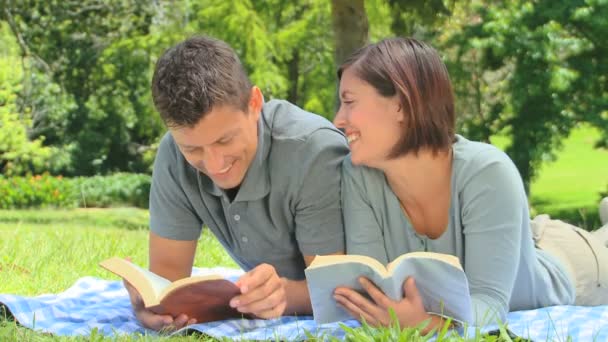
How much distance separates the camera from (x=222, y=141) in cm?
283

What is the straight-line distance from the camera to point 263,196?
3.11m

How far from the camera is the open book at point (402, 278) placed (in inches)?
99.0

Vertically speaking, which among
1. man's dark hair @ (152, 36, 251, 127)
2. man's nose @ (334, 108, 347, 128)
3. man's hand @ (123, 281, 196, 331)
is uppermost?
man's dark hair @ (152, 36, 251, 127)

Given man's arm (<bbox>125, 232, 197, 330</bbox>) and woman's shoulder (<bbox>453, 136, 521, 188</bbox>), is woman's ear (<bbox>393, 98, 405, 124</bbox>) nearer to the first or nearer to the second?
woman's shoulder (<bbox>453, 136, 521, 188</bbox>)

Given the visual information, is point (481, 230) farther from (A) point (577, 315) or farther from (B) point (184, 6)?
(B) point (184, 6)

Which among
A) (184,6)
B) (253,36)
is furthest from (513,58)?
(184,6)

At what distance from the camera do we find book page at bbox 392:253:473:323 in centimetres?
252

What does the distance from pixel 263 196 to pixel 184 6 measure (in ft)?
43.7

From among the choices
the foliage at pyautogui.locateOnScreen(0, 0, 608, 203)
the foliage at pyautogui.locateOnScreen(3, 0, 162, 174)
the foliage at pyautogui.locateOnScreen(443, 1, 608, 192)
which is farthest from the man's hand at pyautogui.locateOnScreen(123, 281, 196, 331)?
the foliage at pyautogui.locateOnScreen(3, 0, 162, 174)

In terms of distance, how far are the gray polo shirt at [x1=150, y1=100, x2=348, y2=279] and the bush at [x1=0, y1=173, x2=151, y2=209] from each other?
12.1m

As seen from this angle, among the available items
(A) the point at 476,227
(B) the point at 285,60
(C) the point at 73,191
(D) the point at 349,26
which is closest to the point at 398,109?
(A) the point at 476,227

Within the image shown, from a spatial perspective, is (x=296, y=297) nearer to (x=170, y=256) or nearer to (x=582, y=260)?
(x=170, y=256)

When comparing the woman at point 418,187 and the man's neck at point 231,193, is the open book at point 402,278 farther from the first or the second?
the man's neck at point 231,193

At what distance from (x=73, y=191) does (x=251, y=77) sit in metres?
4.49
